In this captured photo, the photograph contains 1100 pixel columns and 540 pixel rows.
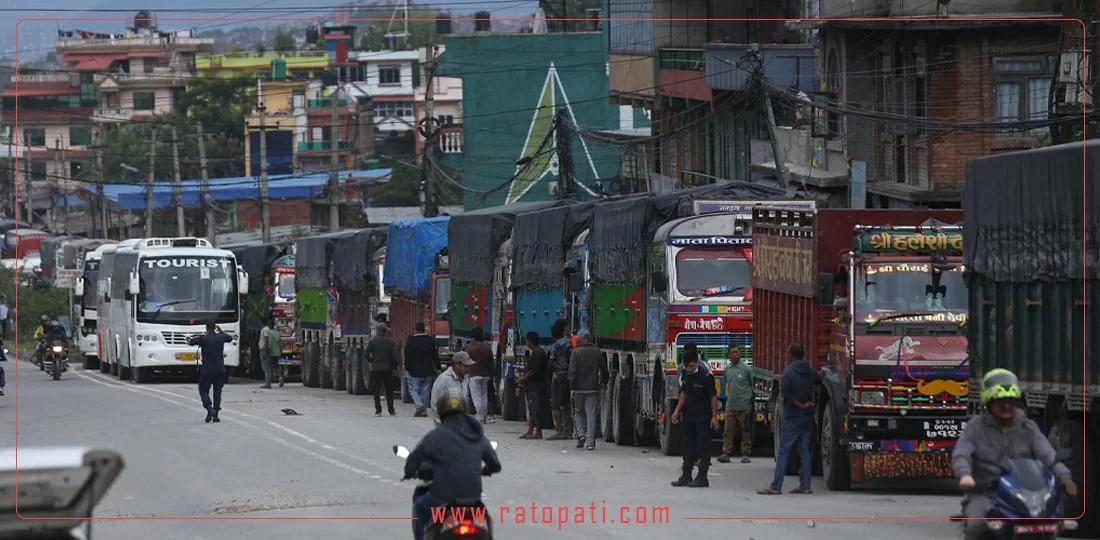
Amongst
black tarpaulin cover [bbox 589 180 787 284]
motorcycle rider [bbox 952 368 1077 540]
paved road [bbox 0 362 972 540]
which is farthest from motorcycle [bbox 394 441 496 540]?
black tarpaulin cover [bbox 589 180 787 284]

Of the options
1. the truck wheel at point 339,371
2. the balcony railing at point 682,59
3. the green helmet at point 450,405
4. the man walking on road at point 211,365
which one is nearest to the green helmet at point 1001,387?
the green helmet at point 450,405

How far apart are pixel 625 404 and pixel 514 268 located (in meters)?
7.20

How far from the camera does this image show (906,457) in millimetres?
18766

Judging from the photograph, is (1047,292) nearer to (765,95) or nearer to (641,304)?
(641,304)

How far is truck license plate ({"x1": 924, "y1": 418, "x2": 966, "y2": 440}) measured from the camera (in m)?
18.7

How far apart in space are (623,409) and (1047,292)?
11.1 m

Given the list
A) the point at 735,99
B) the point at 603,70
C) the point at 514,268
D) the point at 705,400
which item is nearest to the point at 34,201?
the point at 603,70

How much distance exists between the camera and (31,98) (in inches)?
5817

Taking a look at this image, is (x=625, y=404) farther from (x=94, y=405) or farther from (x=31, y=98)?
(x=31, y=98)

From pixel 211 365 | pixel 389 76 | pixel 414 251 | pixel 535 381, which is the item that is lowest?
pixel 535 381

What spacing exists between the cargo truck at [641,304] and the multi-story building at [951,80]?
7.68 m

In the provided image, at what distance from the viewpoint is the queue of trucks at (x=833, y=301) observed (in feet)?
49.4

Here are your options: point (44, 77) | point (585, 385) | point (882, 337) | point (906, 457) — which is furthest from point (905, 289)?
point (44, 77)

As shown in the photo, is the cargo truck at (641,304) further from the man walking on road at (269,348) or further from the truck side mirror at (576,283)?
the man walking on road at (269,348)
